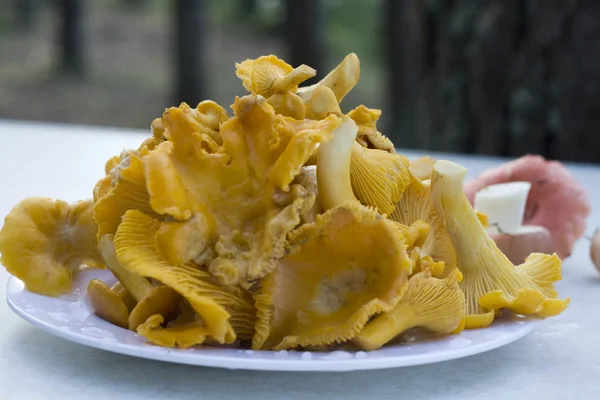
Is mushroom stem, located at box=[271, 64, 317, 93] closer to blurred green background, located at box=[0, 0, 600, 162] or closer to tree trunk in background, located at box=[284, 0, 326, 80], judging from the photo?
blurred green background, located at box=[0, 0, 600, 162]

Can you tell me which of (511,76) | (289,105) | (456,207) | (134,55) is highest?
(289,105)

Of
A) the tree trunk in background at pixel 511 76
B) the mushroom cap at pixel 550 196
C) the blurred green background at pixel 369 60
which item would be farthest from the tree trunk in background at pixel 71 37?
the mushroom cap at pixel 550 196

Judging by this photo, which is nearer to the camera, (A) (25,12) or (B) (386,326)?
(B) (386,326)

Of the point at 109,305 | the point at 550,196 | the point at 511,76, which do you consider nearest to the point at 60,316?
the point at 109,305

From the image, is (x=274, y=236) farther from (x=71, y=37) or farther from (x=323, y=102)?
(x=71, y=37)

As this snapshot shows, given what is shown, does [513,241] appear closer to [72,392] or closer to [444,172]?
[444,172]

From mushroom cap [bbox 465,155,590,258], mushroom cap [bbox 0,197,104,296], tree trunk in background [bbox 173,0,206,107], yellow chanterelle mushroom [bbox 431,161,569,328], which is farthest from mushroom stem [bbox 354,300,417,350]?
tree trunk in background [bbox 173,0,206,107]
